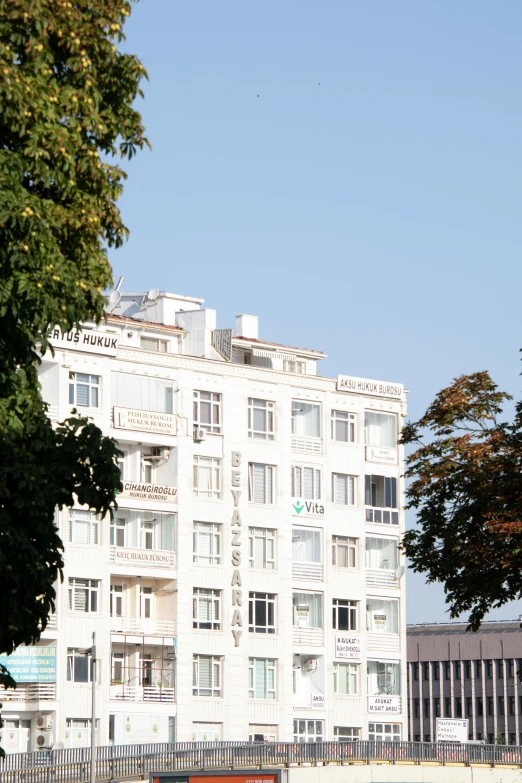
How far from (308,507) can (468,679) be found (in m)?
98.9

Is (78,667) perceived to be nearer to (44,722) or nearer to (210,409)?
(44,722)

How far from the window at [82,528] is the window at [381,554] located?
16.5m

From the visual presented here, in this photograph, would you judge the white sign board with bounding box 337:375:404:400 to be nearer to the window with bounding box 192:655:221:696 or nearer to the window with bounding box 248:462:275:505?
the window with bounding box 248:462:275:505

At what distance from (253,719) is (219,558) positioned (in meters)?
7.51

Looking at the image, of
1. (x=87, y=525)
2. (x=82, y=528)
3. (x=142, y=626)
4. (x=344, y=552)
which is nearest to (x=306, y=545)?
(x=344, y=552)

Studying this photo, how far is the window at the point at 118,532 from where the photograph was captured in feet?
253

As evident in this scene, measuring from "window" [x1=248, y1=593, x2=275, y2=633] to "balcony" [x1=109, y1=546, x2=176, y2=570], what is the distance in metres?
5.09

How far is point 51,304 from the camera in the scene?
23906 millimetres

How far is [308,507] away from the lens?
277 ft

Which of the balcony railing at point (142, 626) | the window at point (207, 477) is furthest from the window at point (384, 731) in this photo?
the window at point (207, 477)

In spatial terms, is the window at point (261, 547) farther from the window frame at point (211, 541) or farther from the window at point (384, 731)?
the window at point (384, 731)

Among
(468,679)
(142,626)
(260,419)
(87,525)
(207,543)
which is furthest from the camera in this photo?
(468,679)

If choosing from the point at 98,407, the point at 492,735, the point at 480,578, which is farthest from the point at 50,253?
the point at 492,735

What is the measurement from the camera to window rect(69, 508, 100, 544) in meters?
75.0
